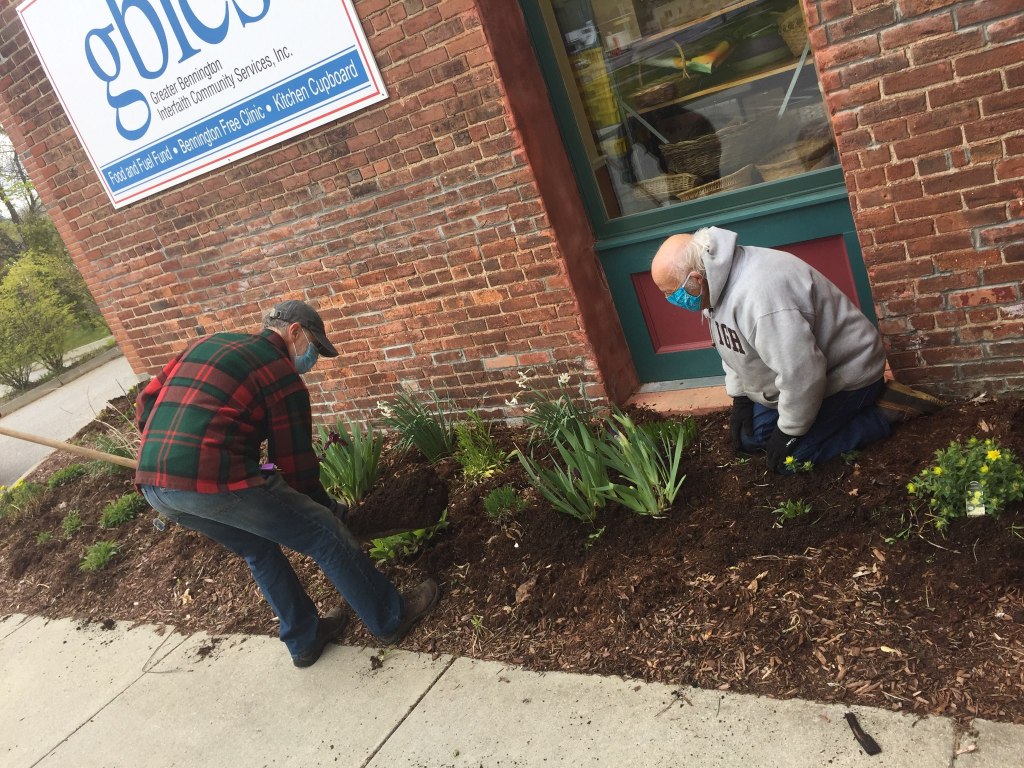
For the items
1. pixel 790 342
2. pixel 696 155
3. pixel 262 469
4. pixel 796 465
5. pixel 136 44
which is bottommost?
pixel 796 465

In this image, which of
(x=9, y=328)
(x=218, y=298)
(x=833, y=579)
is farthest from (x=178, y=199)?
(x=9, y=328)

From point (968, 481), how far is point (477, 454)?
2489mm

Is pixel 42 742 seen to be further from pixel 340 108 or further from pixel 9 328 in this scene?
pixel 9 328

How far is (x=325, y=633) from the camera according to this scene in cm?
370

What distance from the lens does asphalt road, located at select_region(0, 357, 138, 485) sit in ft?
31.4

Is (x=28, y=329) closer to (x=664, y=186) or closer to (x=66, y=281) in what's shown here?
(x=66, y=281)

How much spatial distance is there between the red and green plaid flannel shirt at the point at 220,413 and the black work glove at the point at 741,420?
6.38ft

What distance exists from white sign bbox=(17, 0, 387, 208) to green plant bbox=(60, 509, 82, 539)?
2.54 metres

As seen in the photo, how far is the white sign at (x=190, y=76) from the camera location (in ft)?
13.7

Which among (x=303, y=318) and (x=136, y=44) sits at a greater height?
(x=136, y=44)

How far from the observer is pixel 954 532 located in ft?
8.98

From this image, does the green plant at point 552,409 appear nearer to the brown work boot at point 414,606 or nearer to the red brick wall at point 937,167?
the brown work boot at point 414,606

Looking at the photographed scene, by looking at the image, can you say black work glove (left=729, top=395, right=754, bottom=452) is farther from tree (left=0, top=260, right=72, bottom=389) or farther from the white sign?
tree (left=0, top=260, right=72, bottom=389)

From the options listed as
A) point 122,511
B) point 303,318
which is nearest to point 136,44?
point 303,318
